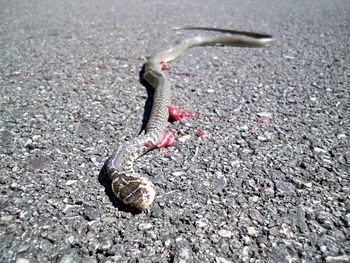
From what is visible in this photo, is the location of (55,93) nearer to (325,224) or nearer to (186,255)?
(186,255)

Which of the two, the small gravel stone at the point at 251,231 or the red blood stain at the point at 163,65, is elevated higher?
the small gravel stone at the point at 251,231

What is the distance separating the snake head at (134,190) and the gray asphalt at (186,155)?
0.27ft

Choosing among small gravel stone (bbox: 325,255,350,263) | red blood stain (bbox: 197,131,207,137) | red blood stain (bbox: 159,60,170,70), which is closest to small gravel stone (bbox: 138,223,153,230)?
small gravel stone (bbox: 325,255,350,263)

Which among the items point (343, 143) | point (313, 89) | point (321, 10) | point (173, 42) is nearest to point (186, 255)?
point (343, 143)

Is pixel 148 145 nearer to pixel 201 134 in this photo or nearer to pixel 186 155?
pixel 186 155

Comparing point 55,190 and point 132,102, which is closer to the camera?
point 55,190

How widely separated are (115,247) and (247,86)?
3520mm

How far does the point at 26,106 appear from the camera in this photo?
A: 4215 mm

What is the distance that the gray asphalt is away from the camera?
90.8 inches

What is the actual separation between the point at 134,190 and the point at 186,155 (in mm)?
857

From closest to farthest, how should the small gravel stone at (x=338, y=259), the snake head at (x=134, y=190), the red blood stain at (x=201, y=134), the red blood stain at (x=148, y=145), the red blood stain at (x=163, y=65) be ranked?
the small gravel stone at (x=338, y=259) → the snake head at (x=134, y=190) → the red blood stain at (x=148, y=145) → the red blood stain at (x=201, y=134) → the red blood stain at (x=163, y=65)

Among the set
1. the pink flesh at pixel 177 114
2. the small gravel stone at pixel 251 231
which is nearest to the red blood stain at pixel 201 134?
the pink flesh at pixel 177 114

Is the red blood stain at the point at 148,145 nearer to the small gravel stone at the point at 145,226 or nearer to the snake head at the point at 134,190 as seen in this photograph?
the snake head at the point at 134,190

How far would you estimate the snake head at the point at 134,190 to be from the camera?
8.55 feet
